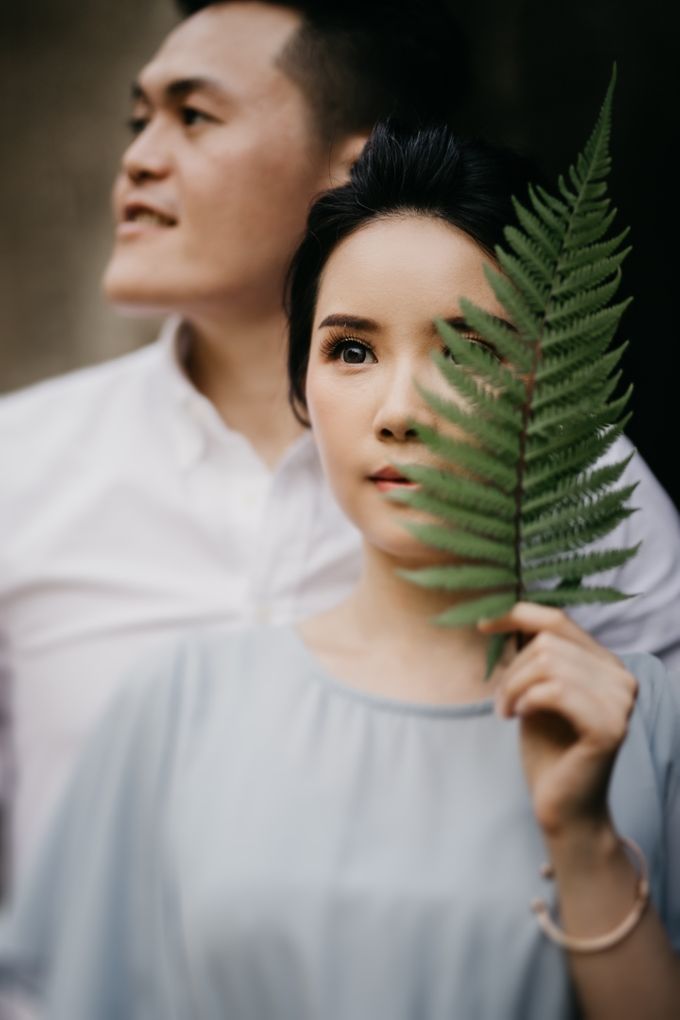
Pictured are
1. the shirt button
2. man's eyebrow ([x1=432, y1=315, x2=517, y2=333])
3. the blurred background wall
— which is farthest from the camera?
the shirt button

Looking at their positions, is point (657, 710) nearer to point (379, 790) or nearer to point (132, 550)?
point (379, 790)

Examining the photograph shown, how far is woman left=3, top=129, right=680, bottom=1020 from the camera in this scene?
75cm

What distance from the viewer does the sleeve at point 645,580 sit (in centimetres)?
98

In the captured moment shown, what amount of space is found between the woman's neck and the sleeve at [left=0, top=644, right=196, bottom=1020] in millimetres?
178

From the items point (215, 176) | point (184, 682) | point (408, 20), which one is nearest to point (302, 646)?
point (184, 682)

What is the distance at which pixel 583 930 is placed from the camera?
748 mm

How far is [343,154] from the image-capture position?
1.11m

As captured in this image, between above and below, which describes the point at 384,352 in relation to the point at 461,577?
above

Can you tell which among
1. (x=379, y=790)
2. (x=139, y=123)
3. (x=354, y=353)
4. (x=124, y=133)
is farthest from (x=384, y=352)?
(x=124, y=133)

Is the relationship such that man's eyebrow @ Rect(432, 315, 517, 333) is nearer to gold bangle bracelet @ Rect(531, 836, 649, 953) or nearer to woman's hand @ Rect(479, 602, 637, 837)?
woman's hand @ Rect(479, 602, 637, 837)

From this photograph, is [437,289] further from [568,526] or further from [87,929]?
[87,929]

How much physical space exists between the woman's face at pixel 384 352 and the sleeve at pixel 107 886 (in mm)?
277

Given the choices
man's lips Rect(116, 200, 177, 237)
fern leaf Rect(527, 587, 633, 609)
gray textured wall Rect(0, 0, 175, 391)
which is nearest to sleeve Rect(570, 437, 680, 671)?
fern leaf Rect(527, 587, 633, 609)

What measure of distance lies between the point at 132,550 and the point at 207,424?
183 mm
